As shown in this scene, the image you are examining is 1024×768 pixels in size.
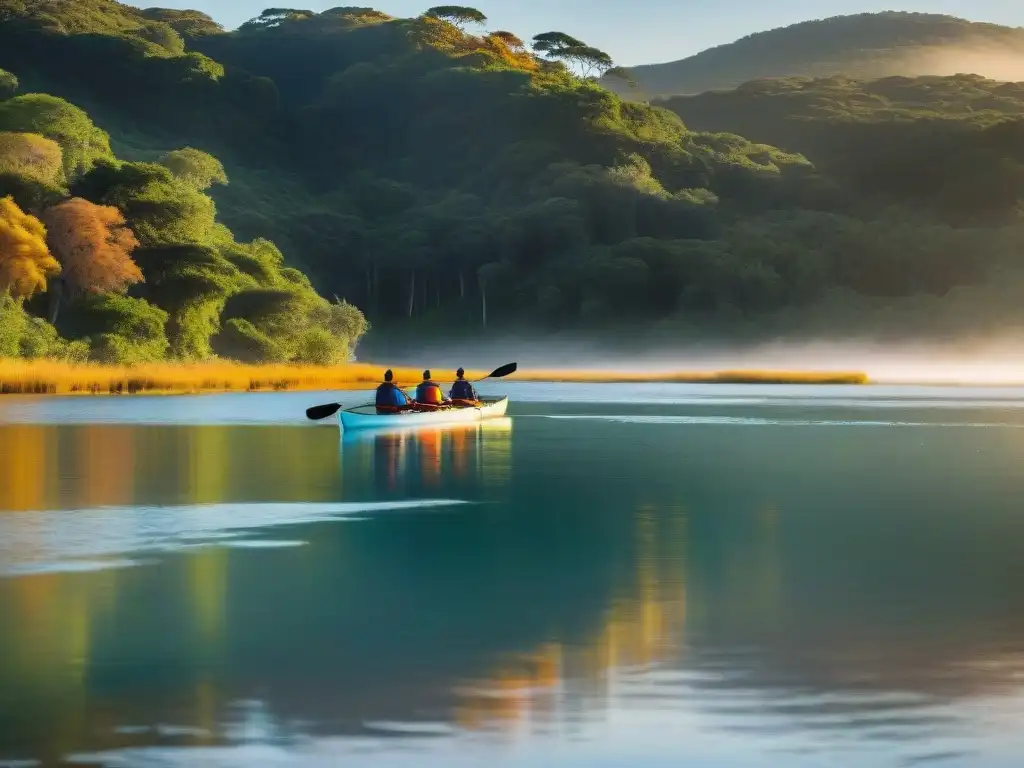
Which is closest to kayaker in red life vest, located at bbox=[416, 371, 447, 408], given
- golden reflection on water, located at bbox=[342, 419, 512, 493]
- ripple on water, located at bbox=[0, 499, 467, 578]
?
golden reflection on water, located at bbox=[342, 419, 512, 493]

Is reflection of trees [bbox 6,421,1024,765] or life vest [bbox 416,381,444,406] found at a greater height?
life vest [bbox 416,381,444,406]

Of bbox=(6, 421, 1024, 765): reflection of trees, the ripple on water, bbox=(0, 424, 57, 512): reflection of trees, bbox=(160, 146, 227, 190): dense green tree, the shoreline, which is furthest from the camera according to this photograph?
bbox=(160, 146, 227, 190): dense green tree

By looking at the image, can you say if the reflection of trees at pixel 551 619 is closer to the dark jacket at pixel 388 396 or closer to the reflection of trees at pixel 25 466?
the reflection of trees at pixel 25 466

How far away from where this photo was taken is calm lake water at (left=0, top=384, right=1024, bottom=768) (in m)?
9.00

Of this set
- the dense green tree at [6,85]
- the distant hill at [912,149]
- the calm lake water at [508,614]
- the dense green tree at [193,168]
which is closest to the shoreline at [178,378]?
the dense green tree at [193,168]

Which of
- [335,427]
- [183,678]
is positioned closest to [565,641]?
[183,678]

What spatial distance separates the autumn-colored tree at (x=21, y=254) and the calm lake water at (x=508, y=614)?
102 ft

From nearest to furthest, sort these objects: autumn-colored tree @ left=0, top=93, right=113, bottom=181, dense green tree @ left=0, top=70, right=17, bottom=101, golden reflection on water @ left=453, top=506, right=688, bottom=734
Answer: golden reflection on water @ left=453, top=506, right=688, bottom=734, autumn-colored tree @ left=0, top=93, right=113, bottom=181, dense green tree @ left=0, top=70, right=17, bottom=101

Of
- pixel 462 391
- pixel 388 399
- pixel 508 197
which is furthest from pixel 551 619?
pixel 508 197

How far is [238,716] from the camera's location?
9.41 metres

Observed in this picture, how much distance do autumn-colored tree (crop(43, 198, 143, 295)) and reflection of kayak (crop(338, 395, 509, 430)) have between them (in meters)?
20.9

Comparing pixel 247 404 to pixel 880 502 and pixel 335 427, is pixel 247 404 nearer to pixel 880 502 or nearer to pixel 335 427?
pixel 335 427

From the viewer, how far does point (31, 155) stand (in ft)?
218

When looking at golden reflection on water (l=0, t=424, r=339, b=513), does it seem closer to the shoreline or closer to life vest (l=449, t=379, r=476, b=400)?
life vest (l=449, t=379, r=476, b=400)
